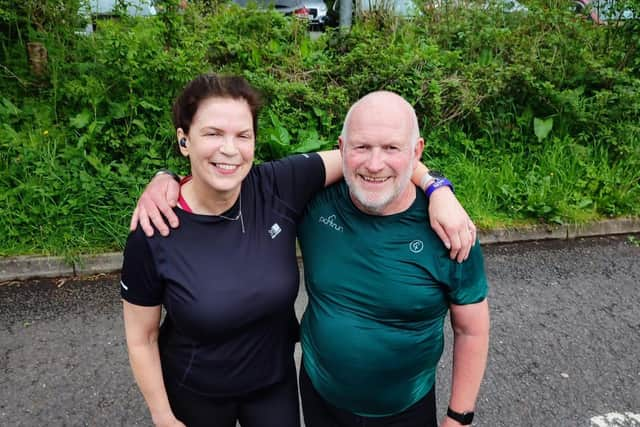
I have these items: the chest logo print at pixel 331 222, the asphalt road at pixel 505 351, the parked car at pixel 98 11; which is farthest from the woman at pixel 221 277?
the parked car at pixel 98 11

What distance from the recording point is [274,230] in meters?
1.92

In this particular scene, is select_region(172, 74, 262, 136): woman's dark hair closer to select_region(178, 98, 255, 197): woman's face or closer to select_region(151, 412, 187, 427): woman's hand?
select_region(178, 98, 255, 197): woman's face

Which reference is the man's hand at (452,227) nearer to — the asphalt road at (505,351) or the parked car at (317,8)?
the asphalt road at (505,351)

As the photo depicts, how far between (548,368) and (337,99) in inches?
132

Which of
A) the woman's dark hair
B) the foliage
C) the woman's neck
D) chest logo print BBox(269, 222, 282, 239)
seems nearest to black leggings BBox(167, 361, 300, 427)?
chest logo print BBox(269, 222, 282, 239)

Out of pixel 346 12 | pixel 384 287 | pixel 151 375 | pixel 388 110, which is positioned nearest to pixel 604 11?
pixel 346 12

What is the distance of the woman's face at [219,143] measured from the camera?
68.2 inches

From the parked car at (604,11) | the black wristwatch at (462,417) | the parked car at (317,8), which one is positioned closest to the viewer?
the black wristwatch at (462,417)

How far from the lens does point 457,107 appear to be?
584cm

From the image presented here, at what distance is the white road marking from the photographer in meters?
3.02

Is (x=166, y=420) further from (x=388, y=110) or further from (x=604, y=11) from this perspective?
(x=604, y=11)

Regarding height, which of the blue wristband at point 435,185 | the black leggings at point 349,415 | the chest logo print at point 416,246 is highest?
the blue wristband at point 435,185

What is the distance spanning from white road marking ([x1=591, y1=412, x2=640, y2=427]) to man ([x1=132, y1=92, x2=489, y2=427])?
1565mm

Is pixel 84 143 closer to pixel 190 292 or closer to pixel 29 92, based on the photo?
pixel 29 92
